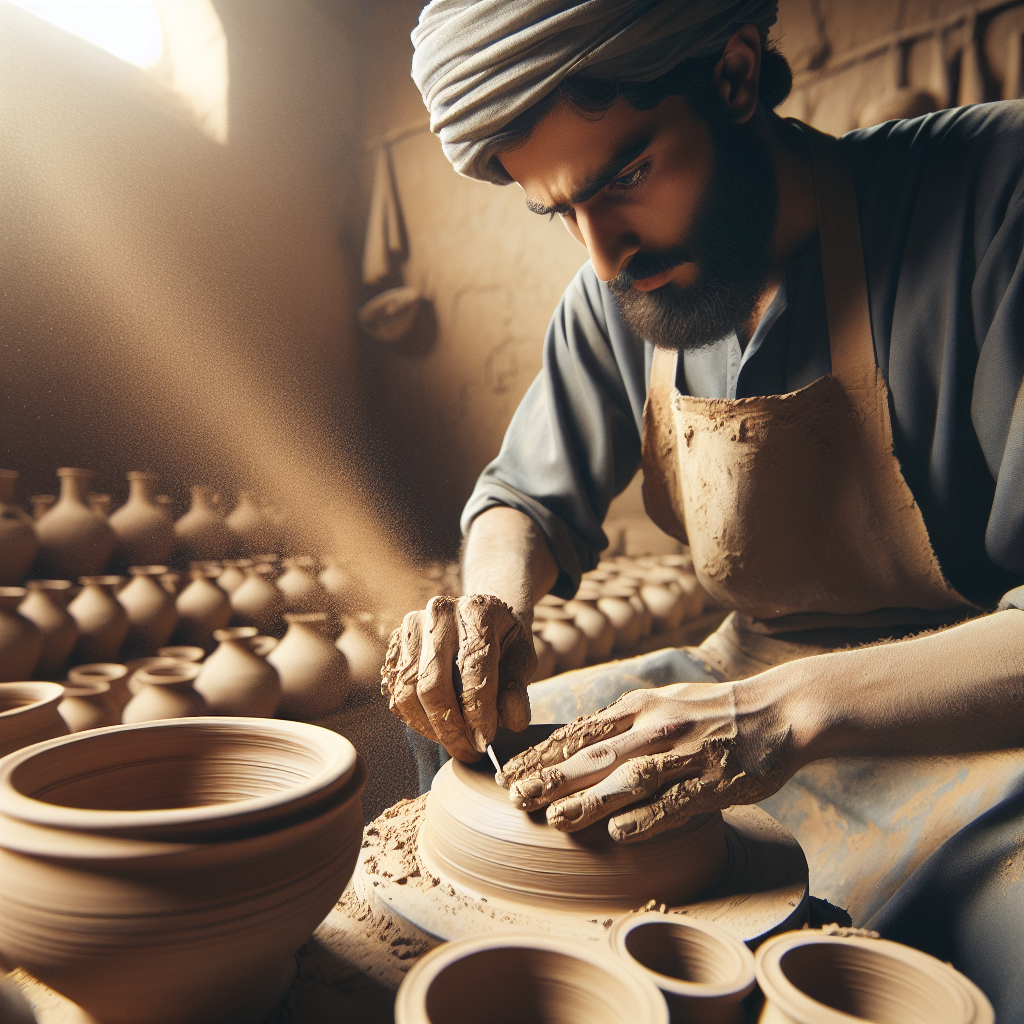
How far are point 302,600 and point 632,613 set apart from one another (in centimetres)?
155

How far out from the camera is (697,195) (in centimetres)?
144

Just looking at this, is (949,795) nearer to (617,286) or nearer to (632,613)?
(617,286)

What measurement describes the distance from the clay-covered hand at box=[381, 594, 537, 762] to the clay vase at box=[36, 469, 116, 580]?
6.21 ft

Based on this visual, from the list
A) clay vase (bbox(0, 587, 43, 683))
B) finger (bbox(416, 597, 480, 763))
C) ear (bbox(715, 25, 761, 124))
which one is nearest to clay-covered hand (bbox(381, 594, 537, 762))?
finger (bbox(416, 597, 480, 763))

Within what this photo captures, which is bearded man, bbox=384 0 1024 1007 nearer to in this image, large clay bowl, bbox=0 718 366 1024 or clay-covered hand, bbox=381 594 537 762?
clay-covered hand, bbox=381 594 537 762

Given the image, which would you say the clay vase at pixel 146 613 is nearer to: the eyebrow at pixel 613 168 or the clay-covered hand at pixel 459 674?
the clay-covered hand at pixel 459 674

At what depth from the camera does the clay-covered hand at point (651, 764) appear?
0.96 m

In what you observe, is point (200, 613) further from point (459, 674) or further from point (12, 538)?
point (459, 674)

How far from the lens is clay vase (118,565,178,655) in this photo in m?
2.52

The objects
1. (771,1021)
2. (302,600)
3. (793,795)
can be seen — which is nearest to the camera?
(771,1021)

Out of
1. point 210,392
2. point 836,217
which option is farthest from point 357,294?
point 836,217

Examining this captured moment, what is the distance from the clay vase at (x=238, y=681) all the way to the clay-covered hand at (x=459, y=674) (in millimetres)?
1253

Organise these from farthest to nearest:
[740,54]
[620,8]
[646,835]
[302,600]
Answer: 1. [302,600]
2. [740,54]
3. [620,8]
4. [646,835]

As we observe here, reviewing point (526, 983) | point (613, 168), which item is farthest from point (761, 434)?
point (526, 983)
